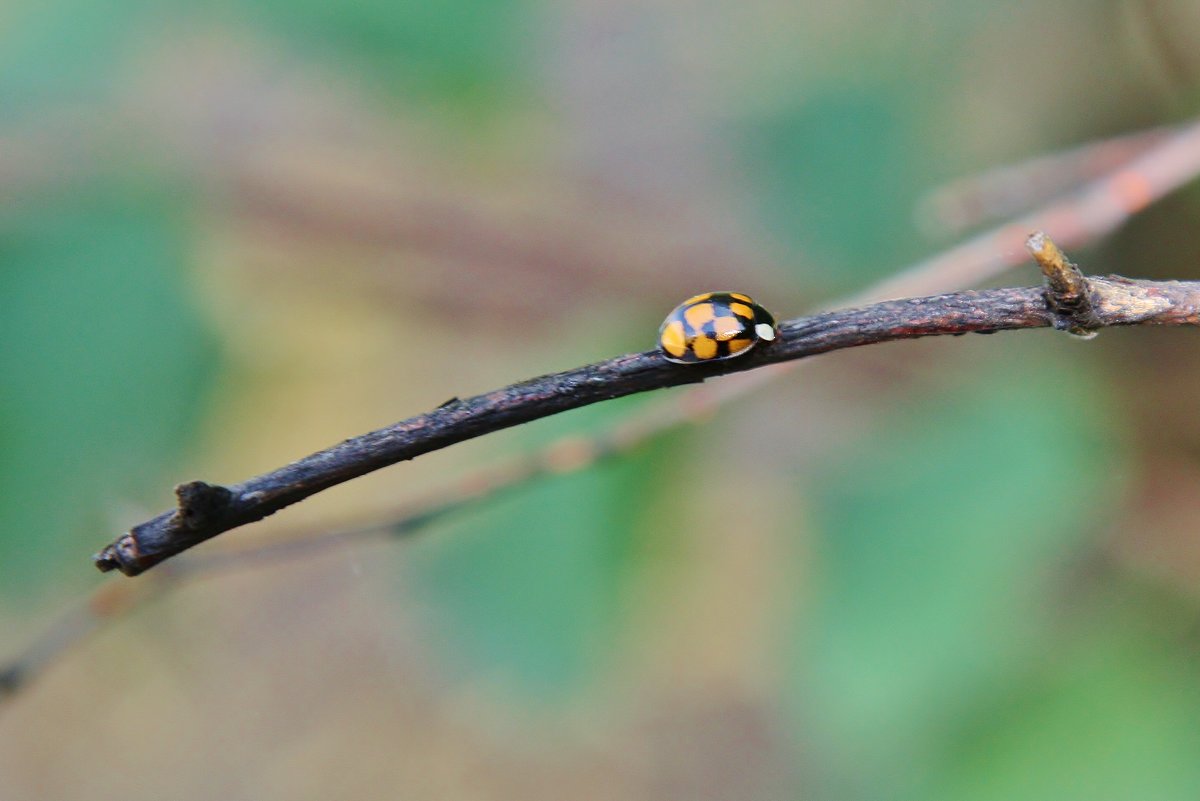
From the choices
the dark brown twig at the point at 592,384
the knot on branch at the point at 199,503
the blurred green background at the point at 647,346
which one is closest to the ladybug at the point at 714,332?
the dark brown twig at the point at 592,384

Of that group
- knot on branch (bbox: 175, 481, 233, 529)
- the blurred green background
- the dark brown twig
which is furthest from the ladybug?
the blurred green background

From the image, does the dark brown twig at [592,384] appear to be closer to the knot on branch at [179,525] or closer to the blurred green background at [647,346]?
the knot on branch at [179,525]

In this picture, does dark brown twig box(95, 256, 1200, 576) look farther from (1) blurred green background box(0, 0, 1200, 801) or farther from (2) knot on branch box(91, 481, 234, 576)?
(1) blurred green background box(0, 0, 1200, 801)

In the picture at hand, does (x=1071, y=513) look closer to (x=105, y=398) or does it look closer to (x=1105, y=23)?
(x=1105, y=23)

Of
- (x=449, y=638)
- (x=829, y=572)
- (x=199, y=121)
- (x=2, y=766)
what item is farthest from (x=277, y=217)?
(x=2, y=766)

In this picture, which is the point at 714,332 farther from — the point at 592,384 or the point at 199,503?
the point at 199,503

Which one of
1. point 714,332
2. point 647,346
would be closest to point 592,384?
point 714,332
